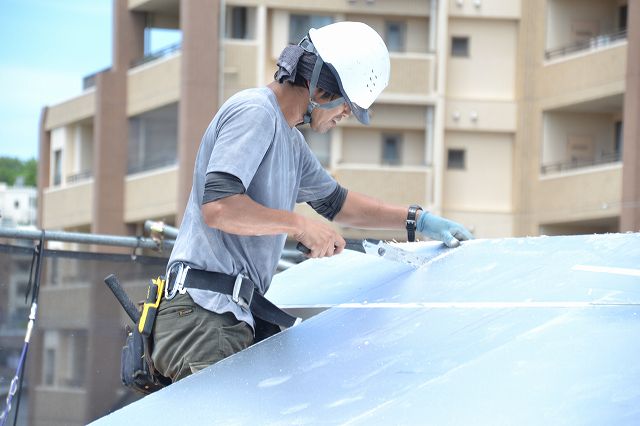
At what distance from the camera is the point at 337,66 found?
4.18m

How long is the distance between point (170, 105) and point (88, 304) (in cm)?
2993

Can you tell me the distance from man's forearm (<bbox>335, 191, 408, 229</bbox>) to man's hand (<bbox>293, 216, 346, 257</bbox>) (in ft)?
3.04

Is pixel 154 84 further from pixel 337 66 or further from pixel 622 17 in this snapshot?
pixel 337 66

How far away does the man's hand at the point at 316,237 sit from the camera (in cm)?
405

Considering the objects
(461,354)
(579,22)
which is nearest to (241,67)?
(579,22)

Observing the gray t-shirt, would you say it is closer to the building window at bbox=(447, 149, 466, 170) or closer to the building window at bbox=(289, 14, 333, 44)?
the building window at bbox=(289, 14, 333, 44)

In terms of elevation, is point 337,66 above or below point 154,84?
below

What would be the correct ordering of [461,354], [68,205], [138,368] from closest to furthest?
1. [461,354]
2. [138,368]
3. [68,205]

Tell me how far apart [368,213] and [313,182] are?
0.36 metres

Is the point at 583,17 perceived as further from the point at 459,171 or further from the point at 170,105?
the point at 170,105

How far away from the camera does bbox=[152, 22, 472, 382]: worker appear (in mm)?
4004

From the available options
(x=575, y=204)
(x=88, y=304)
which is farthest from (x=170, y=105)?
(x=88, y=304)

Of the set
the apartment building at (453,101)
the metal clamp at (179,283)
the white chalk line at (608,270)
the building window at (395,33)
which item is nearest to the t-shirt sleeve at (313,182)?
the metal clamp at (179,283)

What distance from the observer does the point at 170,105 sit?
3675 cm
